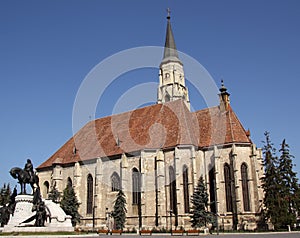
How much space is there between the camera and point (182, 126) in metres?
40.6

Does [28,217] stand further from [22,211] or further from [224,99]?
[224,99]

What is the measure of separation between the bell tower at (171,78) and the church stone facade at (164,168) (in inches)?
529

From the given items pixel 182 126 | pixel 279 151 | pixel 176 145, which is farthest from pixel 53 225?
pixel 279 151

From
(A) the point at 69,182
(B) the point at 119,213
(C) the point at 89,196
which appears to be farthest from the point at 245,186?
(A) the point at 69,182

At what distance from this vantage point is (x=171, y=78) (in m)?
62.1

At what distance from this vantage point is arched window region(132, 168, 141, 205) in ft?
131

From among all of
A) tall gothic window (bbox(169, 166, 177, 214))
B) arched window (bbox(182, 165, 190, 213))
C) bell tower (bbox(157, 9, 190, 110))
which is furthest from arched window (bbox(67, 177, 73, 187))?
bell tower (bbox(157, 9, 190, 110))

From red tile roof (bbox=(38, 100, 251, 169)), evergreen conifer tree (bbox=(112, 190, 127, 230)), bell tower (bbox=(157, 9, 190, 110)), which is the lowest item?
evergreen conifer tree (bbox=(112, 190, 127, 230))

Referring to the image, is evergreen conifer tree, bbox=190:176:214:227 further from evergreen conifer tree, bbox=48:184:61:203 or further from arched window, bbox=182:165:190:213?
evergreen conifer tree, bbox=48:184:61:203

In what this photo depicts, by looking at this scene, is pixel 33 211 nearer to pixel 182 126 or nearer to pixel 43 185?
pixel 182 126

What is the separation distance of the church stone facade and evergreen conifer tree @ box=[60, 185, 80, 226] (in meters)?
1.77

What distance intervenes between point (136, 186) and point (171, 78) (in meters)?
27.0

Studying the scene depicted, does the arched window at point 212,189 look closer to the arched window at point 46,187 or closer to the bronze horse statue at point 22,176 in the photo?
the bronze horse statue at point 22,176

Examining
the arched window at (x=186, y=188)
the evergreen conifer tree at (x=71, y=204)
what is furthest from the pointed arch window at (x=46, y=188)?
the arched window at (x=186, y=188)
